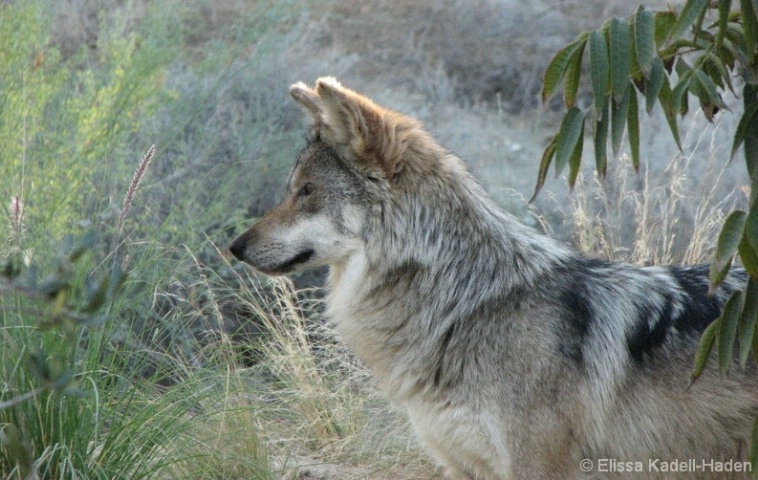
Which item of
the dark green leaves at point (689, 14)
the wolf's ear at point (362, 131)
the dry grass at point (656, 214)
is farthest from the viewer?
the dry grass at point (656, 214)

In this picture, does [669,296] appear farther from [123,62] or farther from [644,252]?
[123,62]

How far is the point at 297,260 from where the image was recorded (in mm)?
3977

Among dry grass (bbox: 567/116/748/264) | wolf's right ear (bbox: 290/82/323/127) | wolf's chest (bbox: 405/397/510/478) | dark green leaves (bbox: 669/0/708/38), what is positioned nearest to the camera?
dark green leaves (bbox: 669/0/708/38)

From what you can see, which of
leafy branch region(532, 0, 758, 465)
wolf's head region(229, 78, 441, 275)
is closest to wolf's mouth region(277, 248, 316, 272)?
wolf's head region(229, 78, 441, 275)

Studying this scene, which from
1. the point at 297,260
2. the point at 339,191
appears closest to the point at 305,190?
the point at 339,191

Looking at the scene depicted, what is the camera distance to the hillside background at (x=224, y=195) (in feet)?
12.9

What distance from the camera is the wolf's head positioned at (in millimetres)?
3924

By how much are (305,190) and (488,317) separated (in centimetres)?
95

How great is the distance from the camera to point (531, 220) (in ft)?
28.4

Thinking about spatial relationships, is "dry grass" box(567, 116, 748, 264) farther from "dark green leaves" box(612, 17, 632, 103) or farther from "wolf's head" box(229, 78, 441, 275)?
"dark green leaves" box(612, 17, 632, 103)

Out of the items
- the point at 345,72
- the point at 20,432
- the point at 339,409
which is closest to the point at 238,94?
the point at 345,72

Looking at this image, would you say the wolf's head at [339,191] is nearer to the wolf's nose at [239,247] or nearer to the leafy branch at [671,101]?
the wolf's nose at [239,247]

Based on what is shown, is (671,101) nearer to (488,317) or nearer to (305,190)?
(488,317)

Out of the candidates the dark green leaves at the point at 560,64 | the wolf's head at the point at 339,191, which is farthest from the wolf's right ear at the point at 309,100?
the dark green leaves at the point at 560,64
